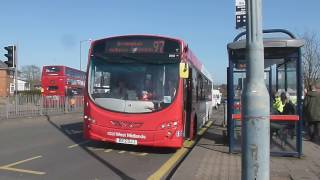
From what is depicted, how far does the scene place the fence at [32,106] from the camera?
86.2 feet

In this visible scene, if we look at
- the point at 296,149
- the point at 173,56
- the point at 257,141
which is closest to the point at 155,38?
the point at 173,56

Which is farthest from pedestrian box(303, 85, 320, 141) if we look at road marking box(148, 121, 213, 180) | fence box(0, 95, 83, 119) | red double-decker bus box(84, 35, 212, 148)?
fence box(0, 95, 83, 119)

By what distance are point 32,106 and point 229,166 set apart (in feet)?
68.4

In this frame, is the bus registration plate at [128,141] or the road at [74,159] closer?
the road at [74,159]

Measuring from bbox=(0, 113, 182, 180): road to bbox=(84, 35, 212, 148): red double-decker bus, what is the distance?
0.59 metres

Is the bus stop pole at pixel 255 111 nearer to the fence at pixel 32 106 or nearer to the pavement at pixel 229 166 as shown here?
the pavement at pixel 229 166

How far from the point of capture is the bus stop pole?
5070mm

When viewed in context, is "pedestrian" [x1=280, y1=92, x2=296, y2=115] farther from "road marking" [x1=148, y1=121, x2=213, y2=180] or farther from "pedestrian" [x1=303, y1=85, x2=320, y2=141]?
"road marking" [x1=148, y1=121, x2=213, y2=180]

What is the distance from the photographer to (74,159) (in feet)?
36.6

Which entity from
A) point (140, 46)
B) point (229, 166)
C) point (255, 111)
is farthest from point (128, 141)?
point (255, 111)

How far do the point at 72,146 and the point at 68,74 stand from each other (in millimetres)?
30442

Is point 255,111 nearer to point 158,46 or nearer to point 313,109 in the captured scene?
point 158,46

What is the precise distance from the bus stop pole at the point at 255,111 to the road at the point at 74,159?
4.26 m

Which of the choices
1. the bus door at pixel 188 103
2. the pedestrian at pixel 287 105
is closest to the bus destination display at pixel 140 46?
the bus door at pixel 188 103
